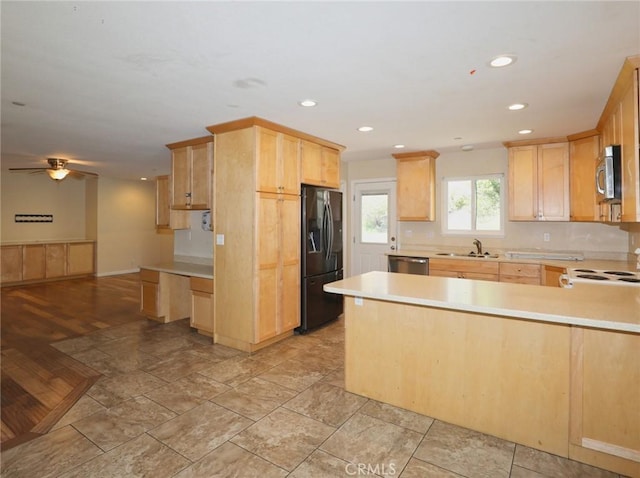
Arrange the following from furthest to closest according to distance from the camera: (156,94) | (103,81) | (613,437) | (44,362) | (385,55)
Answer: (44,362) < (156,94) < (103,81) < (385,55) < (613,437)

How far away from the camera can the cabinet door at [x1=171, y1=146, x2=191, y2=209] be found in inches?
178

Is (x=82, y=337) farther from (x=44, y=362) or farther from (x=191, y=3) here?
(x=191, y=3)

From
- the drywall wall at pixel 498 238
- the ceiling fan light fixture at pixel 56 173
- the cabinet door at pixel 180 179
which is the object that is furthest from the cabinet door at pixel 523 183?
the ceiling fan light fixture at pixel 56 173

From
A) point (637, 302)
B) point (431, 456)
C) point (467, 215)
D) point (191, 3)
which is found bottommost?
point (431, 456)

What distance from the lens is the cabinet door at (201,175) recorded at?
429cm

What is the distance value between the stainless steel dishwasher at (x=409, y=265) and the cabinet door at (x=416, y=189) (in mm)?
700

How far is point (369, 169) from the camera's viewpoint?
6.21 metres

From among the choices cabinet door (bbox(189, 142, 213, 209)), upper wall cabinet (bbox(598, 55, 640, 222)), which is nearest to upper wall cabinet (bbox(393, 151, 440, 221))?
upper wall cabinet (bbox(598, 55, 640, 222))

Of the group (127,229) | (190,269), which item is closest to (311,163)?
(190,269)

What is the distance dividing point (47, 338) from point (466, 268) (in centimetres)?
525

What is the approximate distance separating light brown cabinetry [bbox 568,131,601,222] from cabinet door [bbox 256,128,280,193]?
3.54m

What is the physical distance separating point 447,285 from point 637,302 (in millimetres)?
1089

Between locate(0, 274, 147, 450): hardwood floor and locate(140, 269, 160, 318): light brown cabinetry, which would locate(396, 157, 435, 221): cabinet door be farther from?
locate(0, 274, 147, 450): hardwood floor

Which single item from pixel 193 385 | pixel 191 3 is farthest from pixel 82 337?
pixel 191 3
